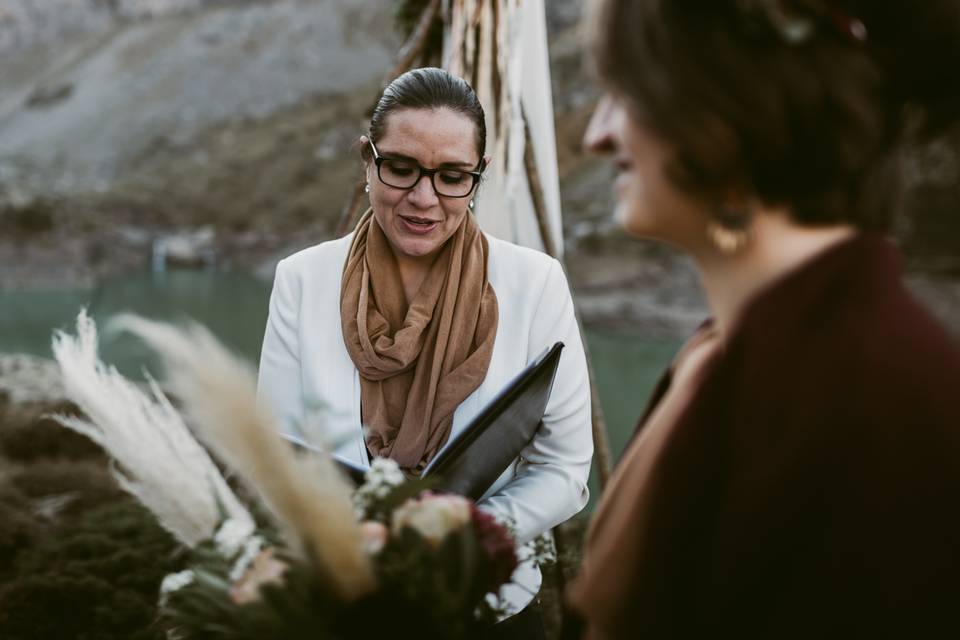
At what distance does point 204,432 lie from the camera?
1.02m

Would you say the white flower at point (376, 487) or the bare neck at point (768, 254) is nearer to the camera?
the bare neck at point (768, 254)

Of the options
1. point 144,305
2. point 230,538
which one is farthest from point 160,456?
point 144,305

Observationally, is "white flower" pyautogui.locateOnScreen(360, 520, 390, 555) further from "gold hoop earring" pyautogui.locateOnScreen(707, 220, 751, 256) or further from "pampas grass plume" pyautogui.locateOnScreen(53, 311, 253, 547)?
→ "gold hoop earring" pyautogui.locateOnScreen(707, 220, 751, 256)

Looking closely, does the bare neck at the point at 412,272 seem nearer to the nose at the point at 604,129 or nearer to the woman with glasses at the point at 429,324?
the woman with glasses at the point at 429,324

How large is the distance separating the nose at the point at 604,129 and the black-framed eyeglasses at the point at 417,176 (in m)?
0.94

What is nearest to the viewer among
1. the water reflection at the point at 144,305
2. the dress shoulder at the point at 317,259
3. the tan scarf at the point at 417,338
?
the tan scarf at the point at 417,338

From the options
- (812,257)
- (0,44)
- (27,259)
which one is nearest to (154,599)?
(812,257)

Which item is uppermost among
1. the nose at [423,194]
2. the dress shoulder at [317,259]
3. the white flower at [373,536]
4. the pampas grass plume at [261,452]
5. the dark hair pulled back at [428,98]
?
the dark hair pulled back at [428,98]

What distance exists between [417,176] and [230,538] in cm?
110

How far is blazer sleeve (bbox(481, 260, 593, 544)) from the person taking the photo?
6.09 ft

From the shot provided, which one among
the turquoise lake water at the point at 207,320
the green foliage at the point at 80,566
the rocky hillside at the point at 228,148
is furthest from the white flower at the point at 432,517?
the rocky hillside at the point at 228,148

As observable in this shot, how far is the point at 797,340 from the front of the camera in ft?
2.83

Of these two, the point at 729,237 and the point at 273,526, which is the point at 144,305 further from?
the point at 729,237

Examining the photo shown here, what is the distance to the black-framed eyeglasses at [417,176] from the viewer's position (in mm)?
2002
